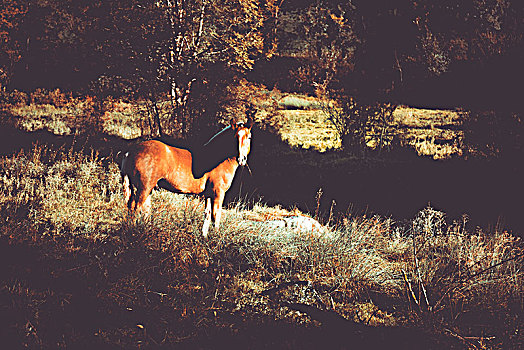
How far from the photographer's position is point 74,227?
504 cm

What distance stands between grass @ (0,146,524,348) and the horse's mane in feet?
2.26

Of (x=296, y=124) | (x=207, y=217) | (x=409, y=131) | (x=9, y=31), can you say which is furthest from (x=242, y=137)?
(x=296, y=124)

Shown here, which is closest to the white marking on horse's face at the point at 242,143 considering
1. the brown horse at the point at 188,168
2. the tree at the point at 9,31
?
the brown horse at the point at 188,168

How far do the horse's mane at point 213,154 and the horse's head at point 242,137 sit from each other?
7.4 inches

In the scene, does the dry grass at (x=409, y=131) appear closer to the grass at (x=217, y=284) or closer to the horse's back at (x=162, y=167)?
the grass at (x=217, y=284)

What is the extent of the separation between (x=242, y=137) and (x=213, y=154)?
1.55 feet

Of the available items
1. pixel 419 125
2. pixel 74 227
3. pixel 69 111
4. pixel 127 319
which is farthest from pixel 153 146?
pixel 419 125

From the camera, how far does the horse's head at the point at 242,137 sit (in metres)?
4.44

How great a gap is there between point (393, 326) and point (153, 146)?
273cm

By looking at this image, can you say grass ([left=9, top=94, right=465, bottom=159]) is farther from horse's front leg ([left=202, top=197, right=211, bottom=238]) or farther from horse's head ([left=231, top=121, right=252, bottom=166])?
horse's head ([left=231, top=121, right=252, bottom=166])

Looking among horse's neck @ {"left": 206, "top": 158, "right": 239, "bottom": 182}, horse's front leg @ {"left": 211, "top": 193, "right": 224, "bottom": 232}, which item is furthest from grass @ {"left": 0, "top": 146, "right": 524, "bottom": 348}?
horse's neck @ {"left": 206, "top": 158, "right": 239, "bottom": 182}

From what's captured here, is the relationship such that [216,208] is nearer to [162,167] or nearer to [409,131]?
[162,167]

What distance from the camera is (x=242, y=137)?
4.45 meters

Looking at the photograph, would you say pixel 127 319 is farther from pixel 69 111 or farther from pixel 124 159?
pixel 69 111
